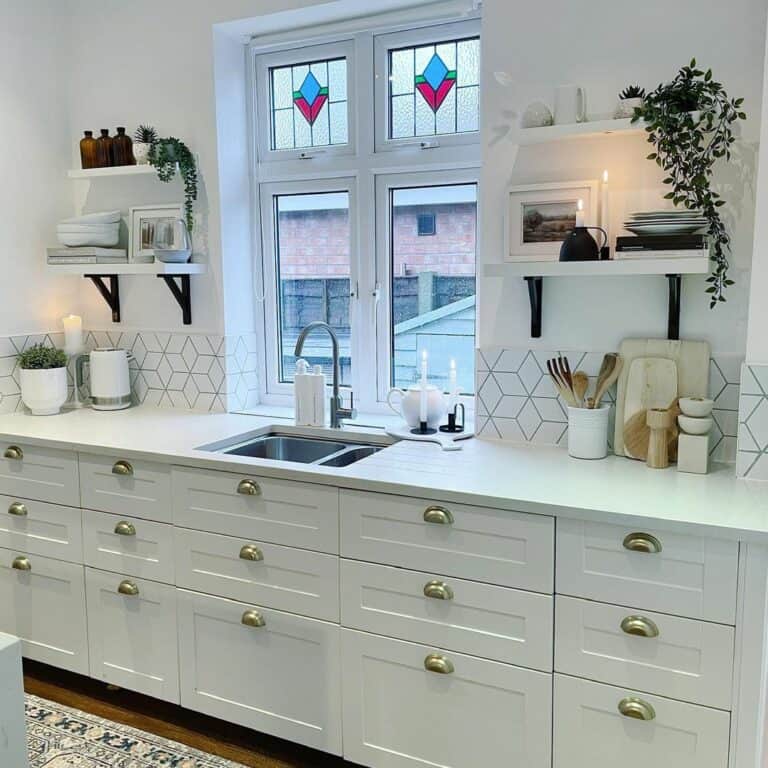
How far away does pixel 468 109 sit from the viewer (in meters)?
2.76

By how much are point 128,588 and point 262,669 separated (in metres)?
0.53

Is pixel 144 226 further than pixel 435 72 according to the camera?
Yes

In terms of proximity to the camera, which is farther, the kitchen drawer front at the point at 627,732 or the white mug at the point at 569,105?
the white mug at the point at 569,105

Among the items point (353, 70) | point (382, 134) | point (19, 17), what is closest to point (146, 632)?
point (382, 134)

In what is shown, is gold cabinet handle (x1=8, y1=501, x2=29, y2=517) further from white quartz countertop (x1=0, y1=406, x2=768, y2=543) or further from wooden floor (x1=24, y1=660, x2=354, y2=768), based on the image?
wooden floor (x1=24, y1=660, x2=354, y2=768)

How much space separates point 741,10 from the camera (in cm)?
212

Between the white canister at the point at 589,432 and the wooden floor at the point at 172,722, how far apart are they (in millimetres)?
1151

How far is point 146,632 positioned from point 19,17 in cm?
236

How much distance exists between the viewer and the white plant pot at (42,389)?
3.02m

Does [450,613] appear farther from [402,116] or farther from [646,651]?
[402,116]

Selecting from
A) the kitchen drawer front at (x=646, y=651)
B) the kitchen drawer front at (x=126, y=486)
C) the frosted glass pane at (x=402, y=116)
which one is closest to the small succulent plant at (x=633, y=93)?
the frosted glass pane at (x=402, y=116)

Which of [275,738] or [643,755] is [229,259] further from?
[643,755]

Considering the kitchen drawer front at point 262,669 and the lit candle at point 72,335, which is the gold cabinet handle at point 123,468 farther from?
the lit candle at point 72,335

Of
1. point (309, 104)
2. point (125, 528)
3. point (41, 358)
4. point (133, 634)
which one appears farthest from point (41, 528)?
point (309, 104)
